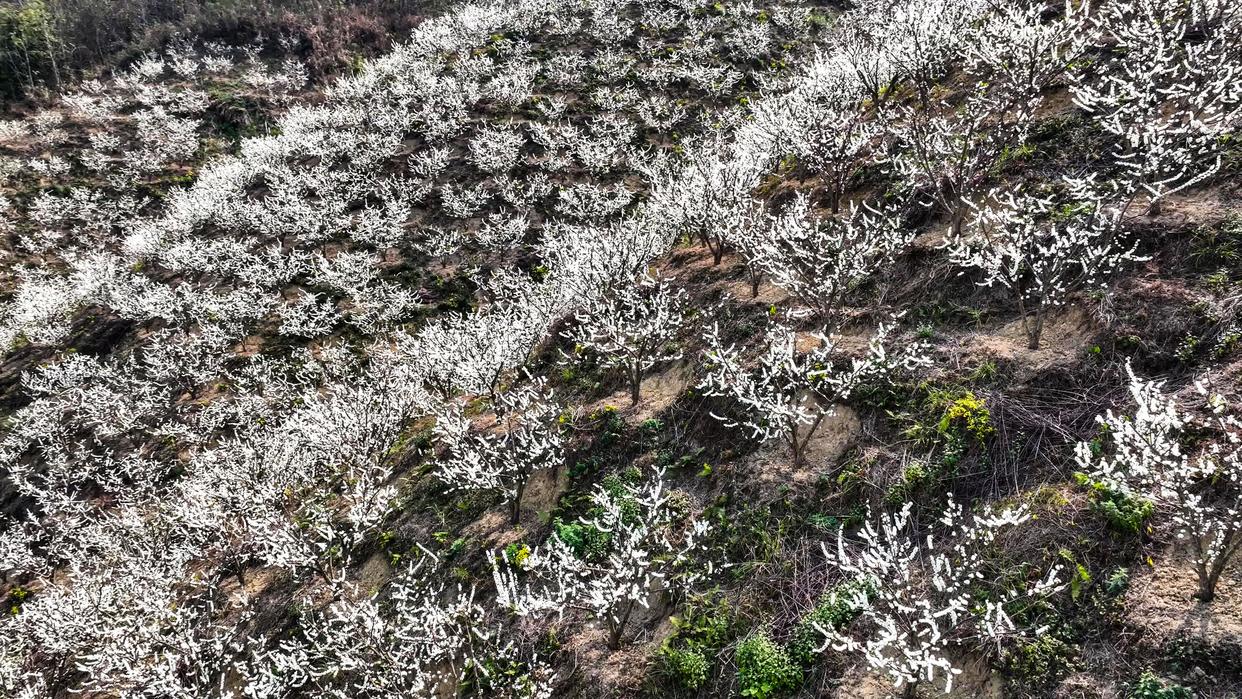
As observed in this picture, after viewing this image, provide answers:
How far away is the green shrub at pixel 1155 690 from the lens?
207 inches

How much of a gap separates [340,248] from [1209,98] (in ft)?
108

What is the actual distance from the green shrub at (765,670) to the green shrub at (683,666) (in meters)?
0.65

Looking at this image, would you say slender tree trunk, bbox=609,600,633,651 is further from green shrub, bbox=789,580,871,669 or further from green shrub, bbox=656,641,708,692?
green shrub, bbox=789,580,871,669

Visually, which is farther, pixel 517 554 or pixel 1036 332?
pixel 517 554

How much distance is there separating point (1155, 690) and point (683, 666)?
5.60m

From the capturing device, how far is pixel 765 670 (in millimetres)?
7641

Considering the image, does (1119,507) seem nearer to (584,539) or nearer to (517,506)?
(584,539)

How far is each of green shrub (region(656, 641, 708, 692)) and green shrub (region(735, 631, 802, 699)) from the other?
0.65 metres

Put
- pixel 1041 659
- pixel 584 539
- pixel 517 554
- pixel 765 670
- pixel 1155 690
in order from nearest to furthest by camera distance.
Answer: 1. pixel 1155 690
2. pixel 1041 659
3. pixel 765 670
4. pixel 584 539
5. pixel 517 554

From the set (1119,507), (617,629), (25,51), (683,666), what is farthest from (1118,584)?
(25,51)

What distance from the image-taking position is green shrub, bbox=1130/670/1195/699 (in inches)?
207

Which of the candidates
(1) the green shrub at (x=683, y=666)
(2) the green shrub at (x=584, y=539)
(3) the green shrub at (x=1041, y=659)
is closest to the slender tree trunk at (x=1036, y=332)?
(3) the green shrub at (x=1041, y=659)

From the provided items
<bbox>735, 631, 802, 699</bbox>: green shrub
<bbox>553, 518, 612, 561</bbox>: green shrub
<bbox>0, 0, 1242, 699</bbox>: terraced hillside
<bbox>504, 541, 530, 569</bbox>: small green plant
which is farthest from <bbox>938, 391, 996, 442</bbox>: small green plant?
<bbox>504, 541, 530, 569</bbox>: small green plant

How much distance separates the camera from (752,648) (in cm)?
789
